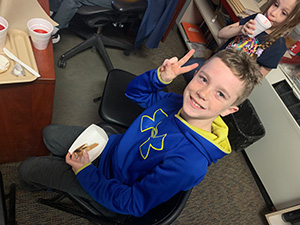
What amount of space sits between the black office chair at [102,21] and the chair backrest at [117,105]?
48 cm

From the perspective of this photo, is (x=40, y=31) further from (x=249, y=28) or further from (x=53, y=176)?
(x=249, y=28)

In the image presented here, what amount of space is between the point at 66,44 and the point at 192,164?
5.68ft

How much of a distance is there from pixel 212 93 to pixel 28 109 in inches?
29.3

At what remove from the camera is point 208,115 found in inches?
33.0

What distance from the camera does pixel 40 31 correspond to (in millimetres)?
914

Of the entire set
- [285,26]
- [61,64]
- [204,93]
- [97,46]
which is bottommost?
[61,64]

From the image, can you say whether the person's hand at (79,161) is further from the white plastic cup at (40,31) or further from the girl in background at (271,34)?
the girl in background at (271,34)

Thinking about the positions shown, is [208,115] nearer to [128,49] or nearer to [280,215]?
[280,215]

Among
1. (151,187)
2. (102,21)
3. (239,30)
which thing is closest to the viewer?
(151,187)

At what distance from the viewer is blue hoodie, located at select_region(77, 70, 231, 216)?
75cm

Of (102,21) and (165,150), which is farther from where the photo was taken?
(102,21)

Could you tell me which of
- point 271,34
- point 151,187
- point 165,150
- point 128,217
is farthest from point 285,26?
point 128,217

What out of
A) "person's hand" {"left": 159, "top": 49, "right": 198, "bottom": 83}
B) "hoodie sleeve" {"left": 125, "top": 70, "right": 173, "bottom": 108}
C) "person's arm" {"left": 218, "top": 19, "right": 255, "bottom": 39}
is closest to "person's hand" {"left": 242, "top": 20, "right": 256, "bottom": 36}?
"person's arm" {"left": 218, "top": 19, "right": 255, "bottom": 39}

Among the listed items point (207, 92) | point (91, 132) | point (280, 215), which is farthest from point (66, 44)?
point (280, 215)
